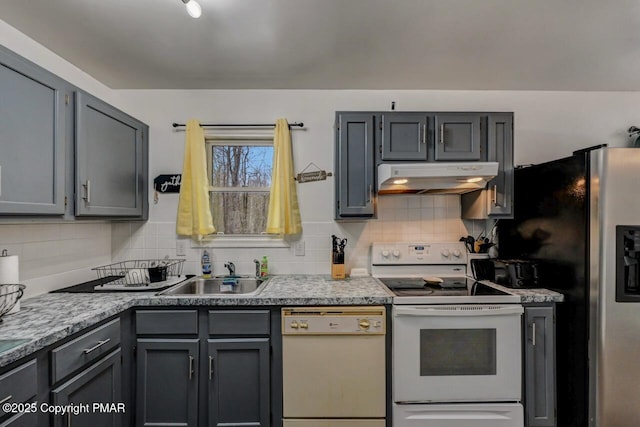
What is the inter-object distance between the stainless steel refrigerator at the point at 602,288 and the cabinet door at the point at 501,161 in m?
0.35

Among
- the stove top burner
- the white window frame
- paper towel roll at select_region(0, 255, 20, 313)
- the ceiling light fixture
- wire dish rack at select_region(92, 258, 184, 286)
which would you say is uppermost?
the ceiling light fixture

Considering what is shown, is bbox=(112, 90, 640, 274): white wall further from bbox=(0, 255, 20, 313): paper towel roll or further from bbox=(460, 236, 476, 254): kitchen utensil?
bbox=(0, 255, 20, 313): paper towel roll

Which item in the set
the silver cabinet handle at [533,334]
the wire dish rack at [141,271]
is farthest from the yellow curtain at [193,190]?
the silver cabinet handle at [533,334]

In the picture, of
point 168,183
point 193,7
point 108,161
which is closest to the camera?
point 193,7

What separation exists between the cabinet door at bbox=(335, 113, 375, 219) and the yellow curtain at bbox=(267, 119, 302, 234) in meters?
0.42

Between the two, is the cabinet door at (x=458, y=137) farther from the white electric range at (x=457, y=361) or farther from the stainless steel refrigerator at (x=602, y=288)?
the white electric range at (x=457, y=361)

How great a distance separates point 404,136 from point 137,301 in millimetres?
1983

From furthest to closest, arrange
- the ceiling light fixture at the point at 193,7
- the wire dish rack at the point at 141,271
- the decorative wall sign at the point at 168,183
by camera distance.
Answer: the decorative wall sign at the point at 168,183 → the wire dish rack at the point at 141,271 → the ceiling light fixture at the point at 193,7

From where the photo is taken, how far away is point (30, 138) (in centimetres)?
146

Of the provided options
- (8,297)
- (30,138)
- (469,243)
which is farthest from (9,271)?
(469,243)

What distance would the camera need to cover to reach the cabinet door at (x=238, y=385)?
→ 6.13 feet

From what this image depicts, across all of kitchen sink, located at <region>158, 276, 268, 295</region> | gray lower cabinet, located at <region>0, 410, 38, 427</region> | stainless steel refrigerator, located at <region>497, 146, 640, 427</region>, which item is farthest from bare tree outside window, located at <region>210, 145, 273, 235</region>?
stainless steel refrigerator, located at <region>497, 146, 640, 427</region>

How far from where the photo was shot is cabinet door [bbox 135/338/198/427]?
1868 millimetres

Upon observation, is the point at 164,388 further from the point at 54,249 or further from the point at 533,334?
the point at 533,334
